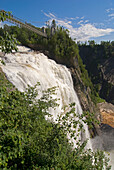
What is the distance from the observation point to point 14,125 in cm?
387

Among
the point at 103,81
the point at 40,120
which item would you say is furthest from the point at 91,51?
the point at 40,120

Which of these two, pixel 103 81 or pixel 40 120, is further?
pixel 103 81

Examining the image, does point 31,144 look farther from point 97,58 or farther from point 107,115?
point 97,58


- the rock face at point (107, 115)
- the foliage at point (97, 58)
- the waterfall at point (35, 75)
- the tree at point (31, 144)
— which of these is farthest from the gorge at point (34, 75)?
the foliage at point (97, 58)

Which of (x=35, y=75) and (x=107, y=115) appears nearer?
(x=35, y=75)

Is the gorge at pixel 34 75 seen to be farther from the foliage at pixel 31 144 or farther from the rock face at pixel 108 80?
the rock face at pixel 108 80

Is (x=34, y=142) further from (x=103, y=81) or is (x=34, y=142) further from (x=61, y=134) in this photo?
(x=103, y=81)

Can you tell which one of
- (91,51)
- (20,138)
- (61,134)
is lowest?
(61,134)

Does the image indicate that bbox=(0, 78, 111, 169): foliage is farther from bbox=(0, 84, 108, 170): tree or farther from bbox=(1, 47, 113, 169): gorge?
bbox=(1, 47, 113, 169): gorge

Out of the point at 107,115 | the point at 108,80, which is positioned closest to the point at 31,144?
the point at 107,115

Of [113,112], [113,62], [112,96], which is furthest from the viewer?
[113,62]

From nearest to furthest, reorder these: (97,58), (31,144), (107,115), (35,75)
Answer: (31,144)
(35,75)
(107,115)
(97,58)

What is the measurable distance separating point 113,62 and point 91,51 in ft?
48.6

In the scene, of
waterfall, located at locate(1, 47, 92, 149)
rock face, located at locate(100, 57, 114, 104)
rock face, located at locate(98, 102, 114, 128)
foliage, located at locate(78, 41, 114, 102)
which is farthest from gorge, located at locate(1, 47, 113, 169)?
foliage, located at locate(78, 41, 114, 102)
